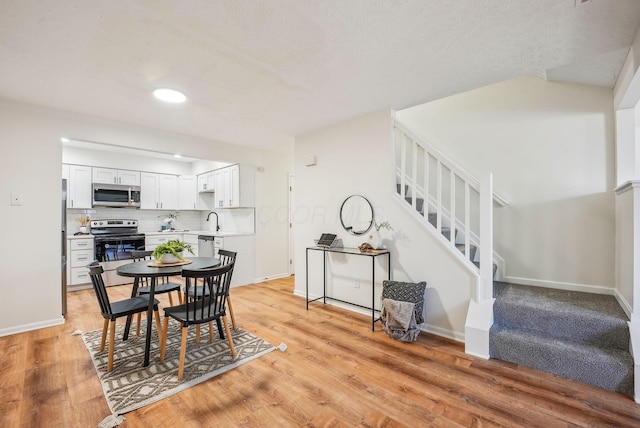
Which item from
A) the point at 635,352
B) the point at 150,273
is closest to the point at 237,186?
the point at 150,273

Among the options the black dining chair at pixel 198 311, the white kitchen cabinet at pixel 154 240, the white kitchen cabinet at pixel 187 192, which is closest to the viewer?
the black dining chair at pixel 198 311

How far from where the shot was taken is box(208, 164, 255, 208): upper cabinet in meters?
5.20

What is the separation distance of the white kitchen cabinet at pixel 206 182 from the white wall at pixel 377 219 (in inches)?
96.6

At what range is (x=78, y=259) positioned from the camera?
4.91m

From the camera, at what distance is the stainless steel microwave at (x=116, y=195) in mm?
5395

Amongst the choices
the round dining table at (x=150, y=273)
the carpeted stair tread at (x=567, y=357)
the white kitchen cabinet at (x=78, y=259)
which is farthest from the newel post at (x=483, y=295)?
the white kitchen cabinet at (x=78, y=259)

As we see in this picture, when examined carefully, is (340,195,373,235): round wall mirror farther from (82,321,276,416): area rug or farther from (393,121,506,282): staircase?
(82,321,276,416): area rug

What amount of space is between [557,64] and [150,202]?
6.80 m

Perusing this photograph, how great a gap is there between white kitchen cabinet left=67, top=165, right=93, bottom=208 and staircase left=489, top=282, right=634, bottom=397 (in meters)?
6.60

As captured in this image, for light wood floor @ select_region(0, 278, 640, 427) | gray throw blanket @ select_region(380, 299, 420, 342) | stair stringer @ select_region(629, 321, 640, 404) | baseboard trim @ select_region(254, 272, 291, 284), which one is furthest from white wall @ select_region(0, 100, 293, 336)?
stair stringer @ select_region(629, 321, 640, 404)

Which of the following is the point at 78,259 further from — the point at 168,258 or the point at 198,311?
the point at 198,311

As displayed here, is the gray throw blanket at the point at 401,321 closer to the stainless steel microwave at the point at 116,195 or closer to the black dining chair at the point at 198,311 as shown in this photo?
the black dining chair at the point at 198,311

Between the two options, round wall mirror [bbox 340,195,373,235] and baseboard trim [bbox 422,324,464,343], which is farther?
round wall mirror [bbox 340,195,373,235]

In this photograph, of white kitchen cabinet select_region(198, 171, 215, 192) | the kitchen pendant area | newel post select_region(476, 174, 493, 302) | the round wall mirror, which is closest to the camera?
newel post select_region(476, 174, 493, 302)
